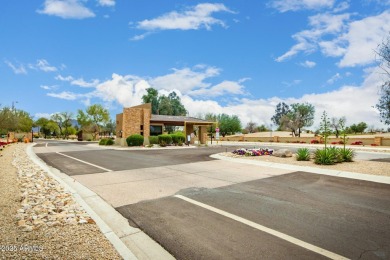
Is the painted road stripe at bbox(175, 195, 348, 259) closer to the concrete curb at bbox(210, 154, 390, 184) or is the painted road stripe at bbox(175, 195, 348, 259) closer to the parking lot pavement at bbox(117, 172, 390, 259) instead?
the parking lot pavement at bbox(117, 172, 390, 259)

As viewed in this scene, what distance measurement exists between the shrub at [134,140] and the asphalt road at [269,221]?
82.1 ft

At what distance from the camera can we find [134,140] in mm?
32375

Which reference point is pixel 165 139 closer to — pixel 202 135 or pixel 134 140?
pixel 134 140

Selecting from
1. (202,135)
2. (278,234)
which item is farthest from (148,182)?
(202,135)

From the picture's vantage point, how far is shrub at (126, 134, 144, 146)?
3228cm

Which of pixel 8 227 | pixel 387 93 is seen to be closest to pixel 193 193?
pixel 8 227

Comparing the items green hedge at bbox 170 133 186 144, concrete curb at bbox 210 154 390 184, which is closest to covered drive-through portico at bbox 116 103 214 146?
green hedge at bbox 170 133 186 144

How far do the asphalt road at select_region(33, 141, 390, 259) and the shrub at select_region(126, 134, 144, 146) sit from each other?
25.0m

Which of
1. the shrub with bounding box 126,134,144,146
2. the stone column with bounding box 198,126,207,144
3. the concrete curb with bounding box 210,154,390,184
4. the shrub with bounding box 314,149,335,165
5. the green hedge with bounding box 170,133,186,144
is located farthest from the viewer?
the stone column with bounding box 198,126,207,144

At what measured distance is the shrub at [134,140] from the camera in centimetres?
3228

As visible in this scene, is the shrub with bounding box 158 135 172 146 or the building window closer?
the shrub with bounding box 158 135 172 146

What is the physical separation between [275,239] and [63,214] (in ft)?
14.4

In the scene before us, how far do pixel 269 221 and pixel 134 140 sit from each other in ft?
95.0

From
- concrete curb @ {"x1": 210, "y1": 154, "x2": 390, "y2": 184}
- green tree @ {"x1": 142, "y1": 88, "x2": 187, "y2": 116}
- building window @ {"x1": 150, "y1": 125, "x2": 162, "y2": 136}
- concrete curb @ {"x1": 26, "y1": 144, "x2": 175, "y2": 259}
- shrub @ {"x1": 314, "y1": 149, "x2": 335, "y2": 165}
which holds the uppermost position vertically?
green tree @ {"x1": 142, "y1": 88, "x2": 187, "y2": 116}
